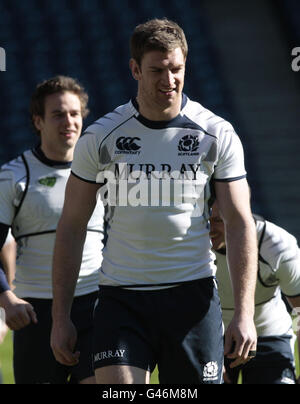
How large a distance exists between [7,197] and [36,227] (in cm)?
24

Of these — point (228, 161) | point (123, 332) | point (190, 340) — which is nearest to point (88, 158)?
point (228, 161)

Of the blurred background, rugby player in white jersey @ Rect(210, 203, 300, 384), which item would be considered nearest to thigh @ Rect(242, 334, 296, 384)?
rugby player in white jersey @ Rect(210, 203, 300, 384)

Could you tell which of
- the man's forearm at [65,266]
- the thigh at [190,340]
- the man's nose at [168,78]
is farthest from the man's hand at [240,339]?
the man's nose at [168,78]

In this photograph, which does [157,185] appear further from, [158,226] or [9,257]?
[9,257]

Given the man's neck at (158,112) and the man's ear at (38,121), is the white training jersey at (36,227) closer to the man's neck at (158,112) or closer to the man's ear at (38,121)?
the man's ear at (38,121)

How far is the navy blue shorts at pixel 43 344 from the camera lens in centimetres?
454

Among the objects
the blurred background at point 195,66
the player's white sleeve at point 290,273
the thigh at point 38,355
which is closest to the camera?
the player's white sleeve at point 290,273

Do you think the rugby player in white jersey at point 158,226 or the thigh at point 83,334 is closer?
the rugby player in white jersey at point 158,226

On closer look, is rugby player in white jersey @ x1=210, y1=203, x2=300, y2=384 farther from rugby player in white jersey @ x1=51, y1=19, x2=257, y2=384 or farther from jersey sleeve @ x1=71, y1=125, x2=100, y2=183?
jersey sleeve @ x1=71, y1=125, x2=100, y2=183

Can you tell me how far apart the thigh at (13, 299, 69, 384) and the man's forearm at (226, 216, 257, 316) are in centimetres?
160

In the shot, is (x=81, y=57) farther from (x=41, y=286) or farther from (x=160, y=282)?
(x=160, y=282)

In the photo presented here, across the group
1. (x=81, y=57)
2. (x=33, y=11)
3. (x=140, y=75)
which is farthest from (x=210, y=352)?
(x=33, y=11)

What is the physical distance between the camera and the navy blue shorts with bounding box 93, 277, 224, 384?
3.41 meters
